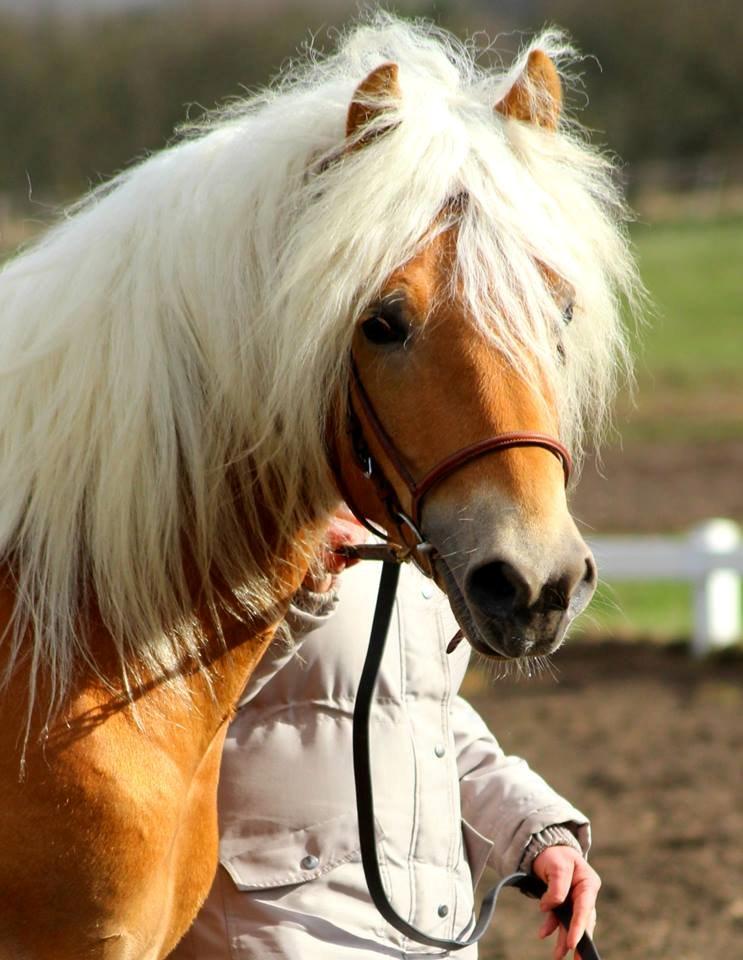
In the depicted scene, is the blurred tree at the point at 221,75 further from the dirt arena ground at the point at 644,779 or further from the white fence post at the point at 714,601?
the dirt arena ground at the point at 644,779

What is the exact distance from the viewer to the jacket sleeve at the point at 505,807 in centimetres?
253

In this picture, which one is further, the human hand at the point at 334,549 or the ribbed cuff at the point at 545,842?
the ribbed cuff at the point at 545,842

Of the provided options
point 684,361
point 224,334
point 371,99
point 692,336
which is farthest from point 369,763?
point 692,336

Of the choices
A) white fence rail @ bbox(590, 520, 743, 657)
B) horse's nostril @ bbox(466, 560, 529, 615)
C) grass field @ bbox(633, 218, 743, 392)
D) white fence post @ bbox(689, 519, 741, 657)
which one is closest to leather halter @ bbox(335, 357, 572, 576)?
horse's nostril @ bbox(466, 560, 529, 615)

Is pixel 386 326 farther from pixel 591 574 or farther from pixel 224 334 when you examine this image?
pixel 591 574

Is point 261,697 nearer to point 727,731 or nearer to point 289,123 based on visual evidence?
point 289,123

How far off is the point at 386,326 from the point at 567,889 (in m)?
1.18

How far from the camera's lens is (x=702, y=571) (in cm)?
755

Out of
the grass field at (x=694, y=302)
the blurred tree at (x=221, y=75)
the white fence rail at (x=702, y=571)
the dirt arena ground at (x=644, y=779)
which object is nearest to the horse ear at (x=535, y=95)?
the dirt arena ground at (x=644, y=779)

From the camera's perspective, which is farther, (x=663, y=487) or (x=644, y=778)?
(x=663, y=487)

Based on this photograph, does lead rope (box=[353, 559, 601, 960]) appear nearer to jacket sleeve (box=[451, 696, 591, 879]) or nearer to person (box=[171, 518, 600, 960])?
person (box=[171, 518, 600, 960])

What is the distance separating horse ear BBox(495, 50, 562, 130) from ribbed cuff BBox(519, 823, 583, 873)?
1.35m

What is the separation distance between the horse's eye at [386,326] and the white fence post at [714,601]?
5.99 metres

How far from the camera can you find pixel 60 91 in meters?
36.7
